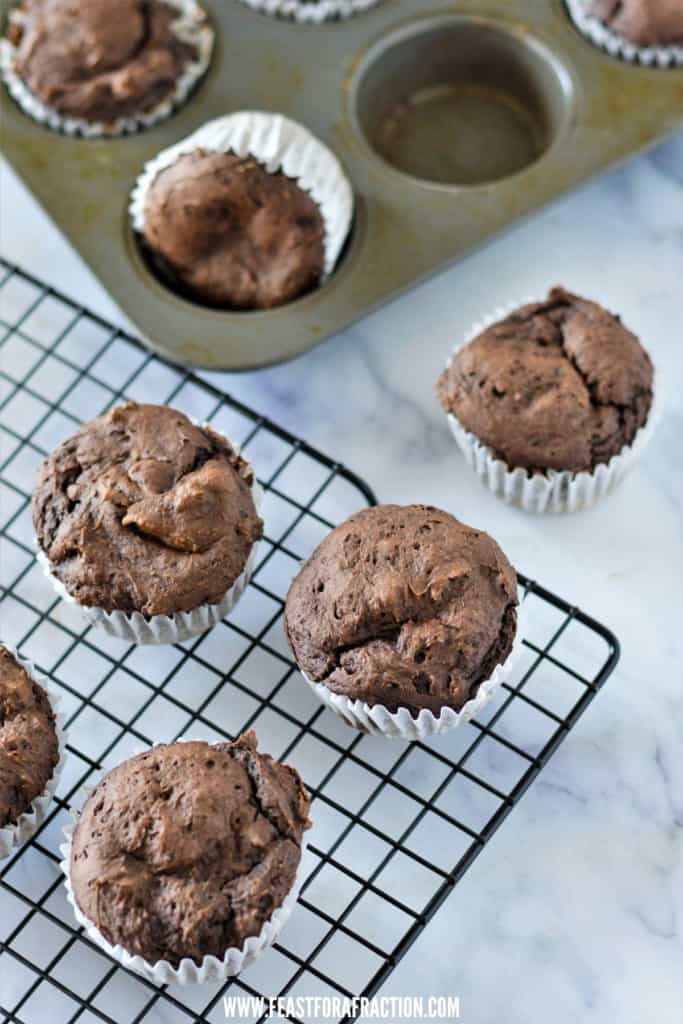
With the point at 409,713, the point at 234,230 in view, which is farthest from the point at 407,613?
the point at 234,230

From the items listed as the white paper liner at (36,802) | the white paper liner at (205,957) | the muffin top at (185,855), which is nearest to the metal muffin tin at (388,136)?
the white paper liner at (36,802)

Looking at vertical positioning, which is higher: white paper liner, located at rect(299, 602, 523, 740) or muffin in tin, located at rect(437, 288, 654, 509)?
muffin in tin, located at rect(437, 288, 654, 509)

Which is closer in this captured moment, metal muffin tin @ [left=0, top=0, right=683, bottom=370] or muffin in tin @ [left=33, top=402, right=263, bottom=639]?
muffin in tin @ [left=33, top=402, right=263, bottom=639]

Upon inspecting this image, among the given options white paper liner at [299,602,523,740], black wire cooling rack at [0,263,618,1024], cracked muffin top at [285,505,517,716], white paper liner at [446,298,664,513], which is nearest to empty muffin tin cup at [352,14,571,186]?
white paper liner at [446,298,664,513]

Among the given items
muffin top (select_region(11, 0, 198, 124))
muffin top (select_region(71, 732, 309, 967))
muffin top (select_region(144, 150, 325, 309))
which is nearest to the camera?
muffin top (select_region(71, 732, 309, 967))

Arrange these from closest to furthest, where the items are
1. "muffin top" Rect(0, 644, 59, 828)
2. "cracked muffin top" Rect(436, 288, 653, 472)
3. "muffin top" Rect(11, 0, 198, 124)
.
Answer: "muffin top" Rect(0, 644, 59, 828), "cracked muffin top" Rect(436, 288, 653, 472), "muffin top" Rect(11, 0, 198, 124)

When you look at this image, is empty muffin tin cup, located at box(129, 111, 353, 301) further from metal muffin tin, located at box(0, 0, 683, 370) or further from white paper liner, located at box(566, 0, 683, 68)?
white paper liner, located at box(566, 0, 683, 68)
